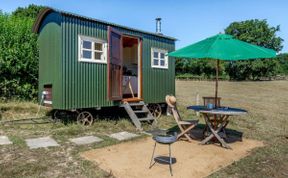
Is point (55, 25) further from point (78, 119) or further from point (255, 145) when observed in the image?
point (255, 145)

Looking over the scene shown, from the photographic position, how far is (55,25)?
828 centimetres

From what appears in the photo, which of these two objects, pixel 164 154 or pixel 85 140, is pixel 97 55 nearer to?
pixel 85 140

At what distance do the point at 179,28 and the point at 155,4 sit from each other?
2593 mm

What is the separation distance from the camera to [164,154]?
219 inches

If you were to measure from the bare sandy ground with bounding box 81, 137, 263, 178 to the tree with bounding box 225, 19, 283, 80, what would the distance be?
40373 mm

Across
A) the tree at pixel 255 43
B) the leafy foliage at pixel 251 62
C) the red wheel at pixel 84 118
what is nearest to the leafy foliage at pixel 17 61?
the red wheel at pixel 84 118

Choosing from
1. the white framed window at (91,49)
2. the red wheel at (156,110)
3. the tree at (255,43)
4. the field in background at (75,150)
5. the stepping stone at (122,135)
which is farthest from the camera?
the tree at (255,43)

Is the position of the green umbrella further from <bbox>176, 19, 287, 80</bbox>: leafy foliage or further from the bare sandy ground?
<bbox>176, 19, 287, 80</bbox>: leafy foliage

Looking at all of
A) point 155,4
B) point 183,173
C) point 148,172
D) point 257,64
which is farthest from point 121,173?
point 257,64

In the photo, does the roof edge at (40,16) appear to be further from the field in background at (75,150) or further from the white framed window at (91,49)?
the field in background at (75,150)

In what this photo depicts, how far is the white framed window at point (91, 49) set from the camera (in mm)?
8297

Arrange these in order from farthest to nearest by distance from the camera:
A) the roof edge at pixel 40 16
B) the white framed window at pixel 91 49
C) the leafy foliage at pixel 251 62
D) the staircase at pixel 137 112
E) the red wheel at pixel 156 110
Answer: the leafy foliage at pixel 251 62
the red wheel at pixel 156 110
the roof edge at pixel 40 16
the staircase at pixel 137 112
the white framed window at pixel 91 49

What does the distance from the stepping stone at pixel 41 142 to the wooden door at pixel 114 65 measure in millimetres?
2657

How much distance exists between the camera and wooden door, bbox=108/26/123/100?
871cm
